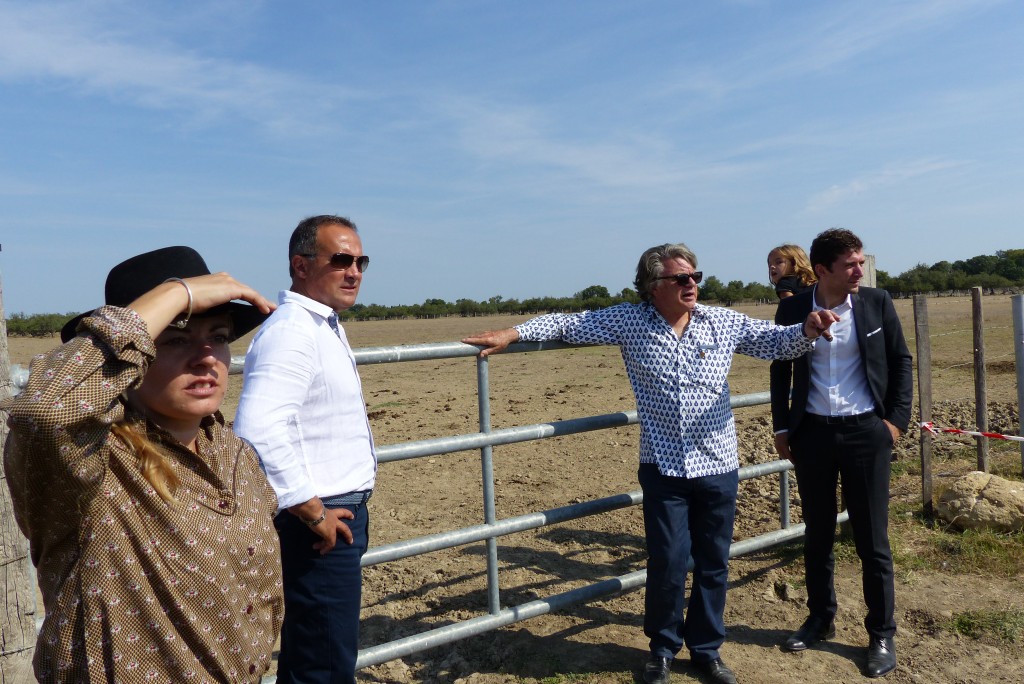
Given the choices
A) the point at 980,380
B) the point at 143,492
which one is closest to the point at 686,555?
the point at 143,492

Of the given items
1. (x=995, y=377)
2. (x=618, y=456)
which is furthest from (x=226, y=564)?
(x=995, y=377)

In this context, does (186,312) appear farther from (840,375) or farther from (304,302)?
(840,375)

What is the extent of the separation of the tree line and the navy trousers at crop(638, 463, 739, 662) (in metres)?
51.6

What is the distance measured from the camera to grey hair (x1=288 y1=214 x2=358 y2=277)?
2396 millimetres

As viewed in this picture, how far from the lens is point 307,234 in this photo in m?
2.40

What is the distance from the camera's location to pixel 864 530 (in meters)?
3.62

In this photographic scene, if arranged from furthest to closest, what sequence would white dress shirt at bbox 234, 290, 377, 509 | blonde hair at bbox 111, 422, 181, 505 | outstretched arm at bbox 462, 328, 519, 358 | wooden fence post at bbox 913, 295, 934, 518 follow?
1. wooden fence post at bbox 913, 295, 934, 518
2. outstretched arm at bbox 462, 328, 519, 358
3. white dress shirt at bbox 234, 290, 377, 509
4. blonde hair at bbox 111, 422, 181, 505

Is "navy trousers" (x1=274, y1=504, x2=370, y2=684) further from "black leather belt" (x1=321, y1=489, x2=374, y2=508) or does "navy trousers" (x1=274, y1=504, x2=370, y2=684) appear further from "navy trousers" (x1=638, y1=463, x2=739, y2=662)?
"navy trousers" (x1=638, y1=463, x2=739, y2=662)

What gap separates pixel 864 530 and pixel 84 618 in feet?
10.8


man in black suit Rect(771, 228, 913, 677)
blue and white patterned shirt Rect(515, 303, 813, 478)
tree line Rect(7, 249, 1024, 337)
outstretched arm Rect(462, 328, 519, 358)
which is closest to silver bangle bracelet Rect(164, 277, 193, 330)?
outstretched arm Rect(462, 328, 519, 358)

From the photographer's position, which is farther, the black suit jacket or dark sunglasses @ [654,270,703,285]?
the black suit jacket

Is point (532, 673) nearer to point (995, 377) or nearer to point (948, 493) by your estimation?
point (948, 493)

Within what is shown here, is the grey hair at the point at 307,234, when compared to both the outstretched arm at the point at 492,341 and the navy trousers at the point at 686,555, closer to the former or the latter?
the outstretched arm at the point at 492,341

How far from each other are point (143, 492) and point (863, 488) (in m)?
3.16
